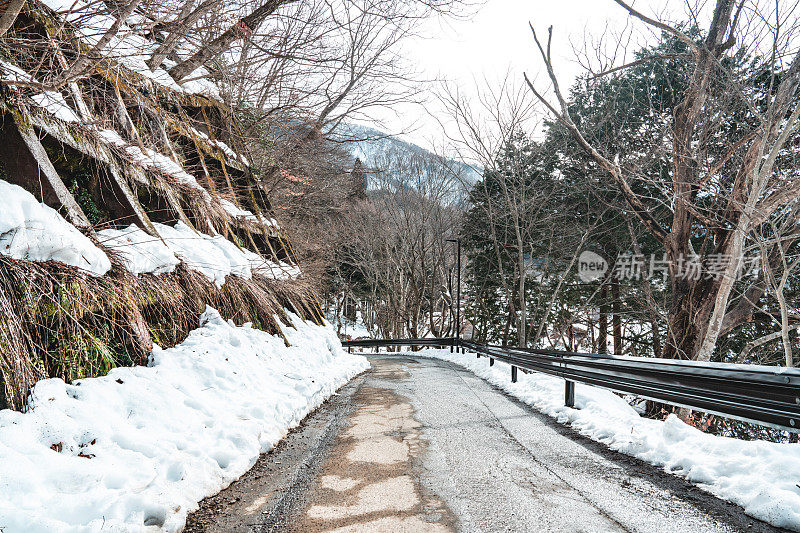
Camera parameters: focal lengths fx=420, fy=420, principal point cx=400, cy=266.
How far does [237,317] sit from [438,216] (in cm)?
2683

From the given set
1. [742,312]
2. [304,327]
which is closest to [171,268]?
[304,327]

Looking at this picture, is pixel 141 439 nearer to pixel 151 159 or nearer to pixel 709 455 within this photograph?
pixel 709 455

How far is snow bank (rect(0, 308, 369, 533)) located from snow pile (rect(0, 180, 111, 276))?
1.19 meters

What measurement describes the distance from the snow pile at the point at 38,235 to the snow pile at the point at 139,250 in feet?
2.21

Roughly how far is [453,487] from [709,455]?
2538 millimetres

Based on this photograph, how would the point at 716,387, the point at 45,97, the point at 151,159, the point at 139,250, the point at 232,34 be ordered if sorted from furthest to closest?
the point at 232,34, the point at 151,159, the point at 139,250, the point at 45,97, the point at 716,387

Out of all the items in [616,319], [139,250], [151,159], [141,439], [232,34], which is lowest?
[616,319]

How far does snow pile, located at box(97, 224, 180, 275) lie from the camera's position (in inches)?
203

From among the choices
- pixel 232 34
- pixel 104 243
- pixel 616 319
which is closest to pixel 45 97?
pixel 104 243

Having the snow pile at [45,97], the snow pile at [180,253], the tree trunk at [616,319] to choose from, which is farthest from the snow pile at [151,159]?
the tree trunk at [616,319]

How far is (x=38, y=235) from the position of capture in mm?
3926

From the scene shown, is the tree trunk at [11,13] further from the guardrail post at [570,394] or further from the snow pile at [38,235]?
the guardrail post at [570,394]

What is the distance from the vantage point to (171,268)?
19.2 feet

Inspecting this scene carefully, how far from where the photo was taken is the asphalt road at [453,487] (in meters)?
2.96
